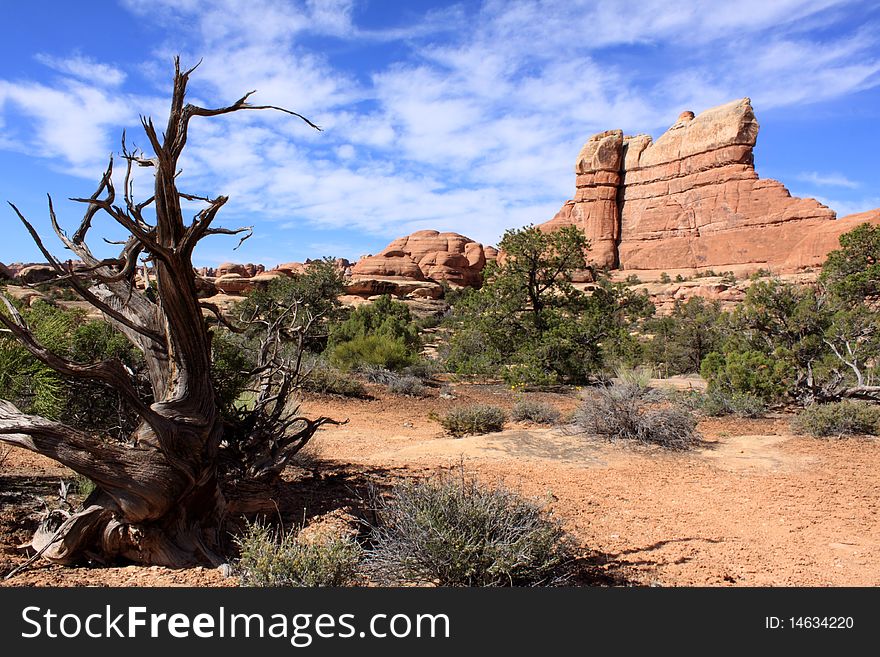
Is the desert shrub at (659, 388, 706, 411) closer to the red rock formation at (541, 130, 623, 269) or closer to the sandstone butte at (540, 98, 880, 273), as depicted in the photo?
the sandstone butte at (540, 98, 880, 273)

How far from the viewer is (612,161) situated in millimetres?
81500

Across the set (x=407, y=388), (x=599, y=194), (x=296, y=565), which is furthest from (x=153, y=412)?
(x=599, y=194)

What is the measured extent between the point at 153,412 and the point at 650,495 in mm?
5269

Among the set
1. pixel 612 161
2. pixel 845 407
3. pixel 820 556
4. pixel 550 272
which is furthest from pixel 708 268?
pixel 820 556

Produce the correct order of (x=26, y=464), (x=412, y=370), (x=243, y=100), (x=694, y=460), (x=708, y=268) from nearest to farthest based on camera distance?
(x=243, y=100), (x=26, y=464), (x=694, y=460), (x=412, y=370), (x=708, y=268)

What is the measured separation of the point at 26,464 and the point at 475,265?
247 ft

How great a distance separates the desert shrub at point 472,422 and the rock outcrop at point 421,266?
48845mm

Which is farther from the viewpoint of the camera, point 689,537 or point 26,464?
point 26,464

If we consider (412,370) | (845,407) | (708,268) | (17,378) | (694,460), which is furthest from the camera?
(708,268)

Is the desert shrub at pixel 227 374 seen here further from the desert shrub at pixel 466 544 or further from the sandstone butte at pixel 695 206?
the sandstone butte at pixel 695 206

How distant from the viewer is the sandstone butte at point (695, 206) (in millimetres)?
67438

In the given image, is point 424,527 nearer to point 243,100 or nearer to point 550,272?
point 243,100

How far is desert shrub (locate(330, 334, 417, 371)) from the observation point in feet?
60.7

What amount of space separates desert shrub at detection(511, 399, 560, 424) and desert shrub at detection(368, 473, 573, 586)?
7.11 meters
